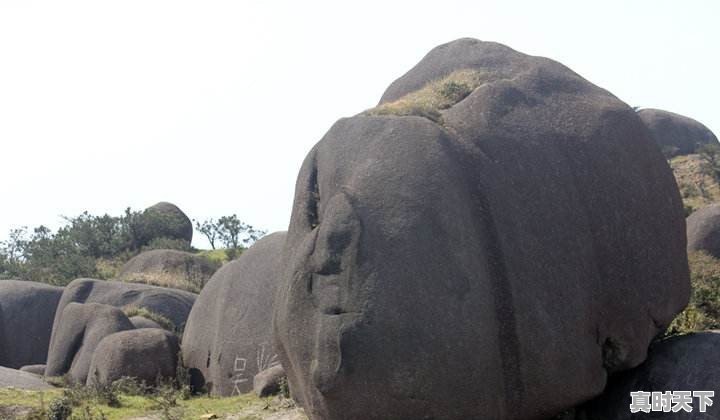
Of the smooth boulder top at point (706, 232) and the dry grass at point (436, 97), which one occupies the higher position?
the dry grass at point (436, 97)

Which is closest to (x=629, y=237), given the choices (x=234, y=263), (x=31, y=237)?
(x=234, y=263)

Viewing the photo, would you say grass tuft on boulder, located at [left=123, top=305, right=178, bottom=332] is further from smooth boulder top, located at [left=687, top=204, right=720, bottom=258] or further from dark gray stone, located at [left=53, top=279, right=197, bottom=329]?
smooth boulder top, located at [left=687, top=204, right=720, bottom=258]

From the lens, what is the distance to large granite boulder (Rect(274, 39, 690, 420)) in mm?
6887

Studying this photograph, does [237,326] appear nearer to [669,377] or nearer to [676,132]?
[669,377]

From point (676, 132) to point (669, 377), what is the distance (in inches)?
1077

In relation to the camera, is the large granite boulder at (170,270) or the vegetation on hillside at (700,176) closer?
the large granite boulder at (170,270)

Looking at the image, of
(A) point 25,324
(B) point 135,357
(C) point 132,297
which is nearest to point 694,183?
(C) point 132,297

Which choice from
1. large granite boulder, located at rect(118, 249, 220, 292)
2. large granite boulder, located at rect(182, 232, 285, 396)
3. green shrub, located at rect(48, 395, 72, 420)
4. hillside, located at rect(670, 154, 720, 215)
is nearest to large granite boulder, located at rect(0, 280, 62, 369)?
large granite boulder, located at rect(118, 249, 220, 292)

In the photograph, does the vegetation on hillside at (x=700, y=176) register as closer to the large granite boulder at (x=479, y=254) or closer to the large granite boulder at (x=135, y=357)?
the large granite boulder at (x=135, y=357)

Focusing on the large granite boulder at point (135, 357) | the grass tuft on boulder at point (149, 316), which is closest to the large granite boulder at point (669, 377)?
the large granite boulder at point (135, 357)

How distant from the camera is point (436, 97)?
826 centimetres

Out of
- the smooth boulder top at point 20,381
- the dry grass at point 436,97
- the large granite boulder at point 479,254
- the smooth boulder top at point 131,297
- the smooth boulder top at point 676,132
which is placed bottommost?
the smooth boulder top at point 20,381

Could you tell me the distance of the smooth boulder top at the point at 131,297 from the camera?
59.6 ft

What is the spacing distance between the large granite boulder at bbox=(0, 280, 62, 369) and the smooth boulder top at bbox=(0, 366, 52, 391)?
5135mm
